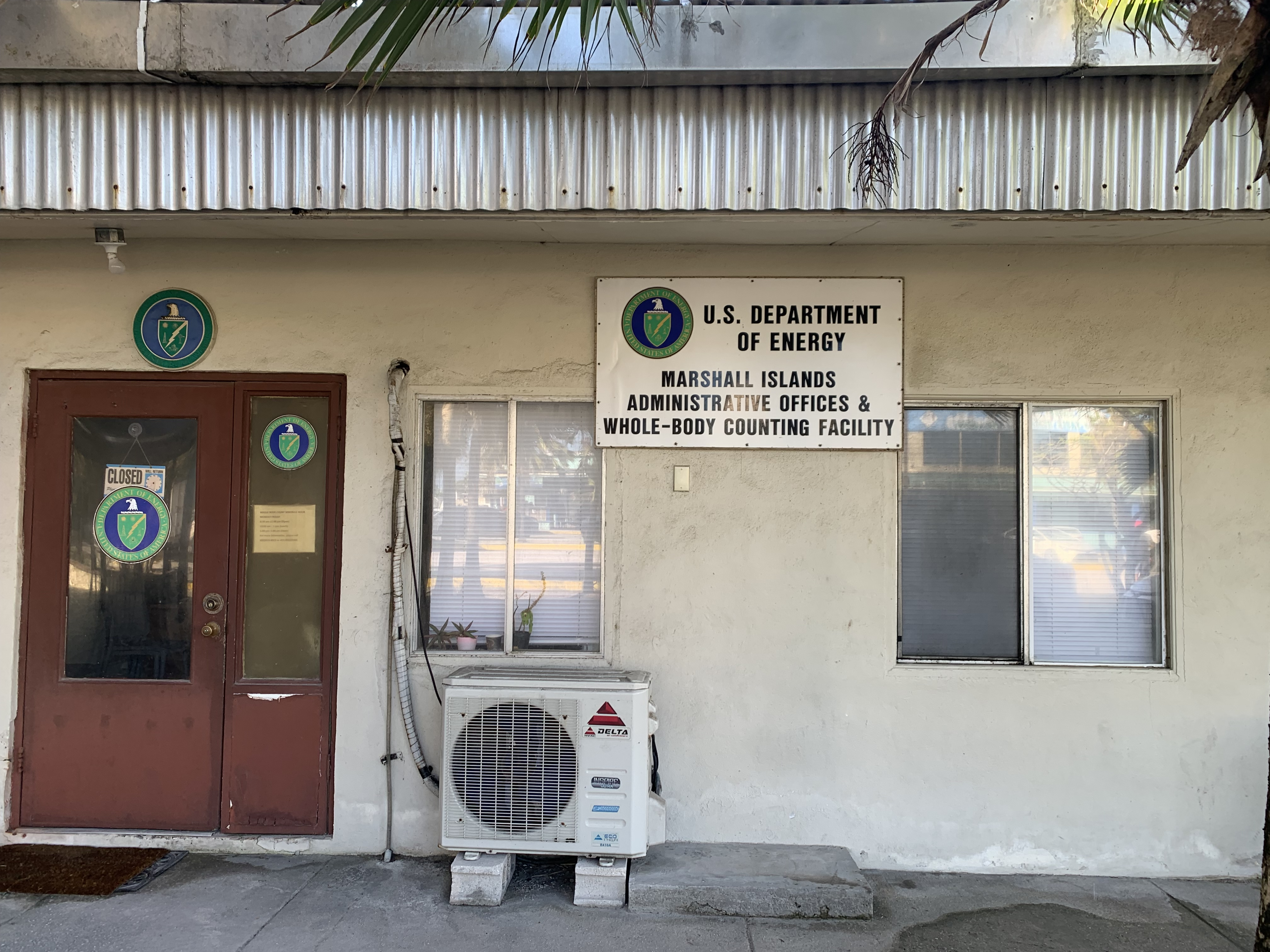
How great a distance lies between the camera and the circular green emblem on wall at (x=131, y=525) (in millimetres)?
4703

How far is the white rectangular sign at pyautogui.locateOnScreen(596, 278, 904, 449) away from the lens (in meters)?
Answer: 4.58

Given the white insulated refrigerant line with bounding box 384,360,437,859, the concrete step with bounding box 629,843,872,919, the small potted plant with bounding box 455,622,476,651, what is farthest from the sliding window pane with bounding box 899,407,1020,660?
the white insulated refrigerant line with bounding box 384,360,437,859

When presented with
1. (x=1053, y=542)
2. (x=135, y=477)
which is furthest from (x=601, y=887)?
(x=135, y=477)

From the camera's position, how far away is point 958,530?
4652mm

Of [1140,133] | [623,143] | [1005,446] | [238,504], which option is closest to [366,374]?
[238,504]

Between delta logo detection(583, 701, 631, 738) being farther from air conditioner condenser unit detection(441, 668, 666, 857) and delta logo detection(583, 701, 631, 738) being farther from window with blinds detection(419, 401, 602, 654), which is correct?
window with blinds detection(419, 401, 602, 654)

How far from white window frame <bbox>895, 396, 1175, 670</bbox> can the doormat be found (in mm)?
3930

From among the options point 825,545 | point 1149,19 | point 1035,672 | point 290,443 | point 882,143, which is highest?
point 1149,19

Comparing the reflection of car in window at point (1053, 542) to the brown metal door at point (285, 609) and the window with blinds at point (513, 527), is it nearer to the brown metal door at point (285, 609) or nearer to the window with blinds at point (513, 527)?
the window with blinds at point (513, 527)

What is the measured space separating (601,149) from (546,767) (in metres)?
2.87

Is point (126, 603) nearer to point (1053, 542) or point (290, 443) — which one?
point (290, 443)

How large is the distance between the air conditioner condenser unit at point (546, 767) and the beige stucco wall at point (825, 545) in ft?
1.44

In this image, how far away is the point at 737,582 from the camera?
15.0 feet

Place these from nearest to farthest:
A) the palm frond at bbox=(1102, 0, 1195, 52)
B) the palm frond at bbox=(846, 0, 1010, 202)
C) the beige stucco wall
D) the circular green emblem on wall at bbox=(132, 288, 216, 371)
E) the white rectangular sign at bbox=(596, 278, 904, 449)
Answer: the palm frond at bbox=(1102, 0, 1195, 52) → the palm frond at bbox=(846, 0, 1010, 202) → the beige stucco wall → the white rectangular sign at bbox=(596, 278, 904, 449) → the circular green emblem on wall at bbox=(132, 288, 216, 371)
